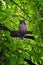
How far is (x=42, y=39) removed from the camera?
80 cm

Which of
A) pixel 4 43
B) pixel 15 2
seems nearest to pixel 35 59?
pixel 4 43

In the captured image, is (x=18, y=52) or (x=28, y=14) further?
(x=18, y=52)

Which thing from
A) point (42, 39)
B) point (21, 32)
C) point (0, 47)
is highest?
point (42, 39)

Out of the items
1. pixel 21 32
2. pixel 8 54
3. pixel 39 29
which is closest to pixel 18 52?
pixel 8 54

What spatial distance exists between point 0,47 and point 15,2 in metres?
0.28

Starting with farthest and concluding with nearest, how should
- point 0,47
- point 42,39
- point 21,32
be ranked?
point 21,32, point 0,47, point 42,39

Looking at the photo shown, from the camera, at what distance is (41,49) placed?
35.3 inches

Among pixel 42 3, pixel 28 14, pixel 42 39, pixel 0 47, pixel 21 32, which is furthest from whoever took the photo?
pixel 21 32

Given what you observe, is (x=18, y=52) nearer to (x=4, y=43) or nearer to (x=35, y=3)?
(x=4, y=43)

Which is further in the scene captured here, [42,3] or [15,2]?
[15,2]

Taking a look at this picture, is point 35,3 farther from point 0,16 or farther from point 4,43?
point 4,43

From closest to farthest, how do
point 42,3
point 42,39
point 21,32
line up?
point 42,3
point 42,39
point 21,32

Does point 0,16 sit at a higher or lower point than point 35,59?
higher

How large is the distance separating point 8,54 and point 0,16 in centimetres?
24
